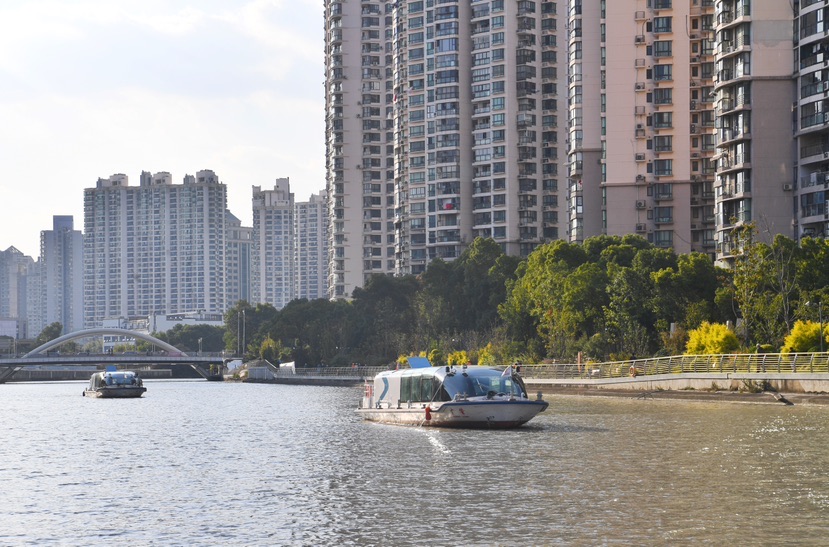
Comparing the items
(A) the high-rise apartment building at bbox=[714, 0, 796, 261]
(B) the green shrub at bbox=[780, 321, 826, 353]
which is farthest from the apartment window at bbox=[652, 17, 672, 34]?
(B) the green shrub at bbox=[780, 321, 826, 353]

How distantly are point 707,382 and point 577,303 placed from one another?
36591 mm

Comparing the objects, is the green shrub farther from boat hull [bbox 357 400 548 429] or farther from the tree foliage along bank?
boat hull [bbox 357 400 548 429]

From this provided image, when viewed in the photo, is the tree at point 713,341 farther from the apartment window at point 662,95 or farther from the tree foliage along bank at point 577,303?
the apartment window at point 662,95

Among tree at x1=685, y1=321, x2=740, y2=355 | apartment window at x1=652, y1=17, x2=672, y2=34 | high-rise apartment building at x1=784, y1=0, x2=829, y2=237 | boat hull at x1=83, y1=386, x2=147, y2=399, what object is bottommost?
boat hull at x1=83, y1=386, x2=147, y2=399

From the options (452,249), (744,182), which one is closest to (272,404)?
(744,182)

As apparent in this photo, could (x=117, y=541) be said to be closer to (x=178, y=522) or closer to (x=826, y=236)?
(x=178, y=522)

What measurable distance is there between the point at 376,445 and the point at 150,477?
12076 millimetres

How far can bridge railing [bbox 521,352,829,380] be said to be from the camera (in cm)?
7212

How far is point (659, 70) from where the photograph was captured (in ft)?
479

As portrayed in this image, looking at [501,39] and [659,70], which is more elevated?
[501,39]

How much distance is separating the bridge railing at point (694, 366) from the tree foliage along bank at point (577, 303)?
3.11m

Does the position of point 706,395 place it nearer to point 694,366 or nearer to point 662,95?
point 694,366

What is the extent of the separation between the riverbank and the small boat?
4593 cm

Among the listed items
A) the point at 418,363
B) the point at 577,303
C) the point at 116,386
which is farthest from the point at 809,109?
the point at 116,386
